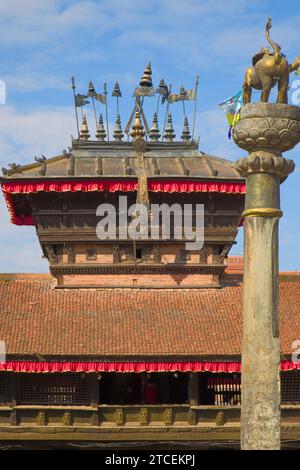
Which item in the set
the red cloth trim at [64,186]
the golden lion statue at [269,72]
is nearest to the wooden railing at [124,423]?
the red cloth trim at [64,186]

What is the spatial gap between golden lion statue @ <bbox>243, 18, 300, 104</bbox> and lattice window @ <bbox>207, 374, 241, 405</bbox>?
1658 cm

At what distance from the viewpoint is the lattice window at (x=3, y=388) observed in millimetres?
25469

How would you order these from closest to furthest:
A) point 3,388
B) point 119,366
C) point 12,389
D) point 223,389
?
1. point 119,366
2. point 12,389
3. point 3,388
4. point 223,389

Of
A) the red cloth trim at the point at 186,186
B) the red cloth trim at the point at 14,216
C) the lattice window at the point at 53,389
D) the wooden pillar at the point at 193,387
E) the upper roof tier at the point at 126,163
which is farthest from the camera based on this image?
the red cloth trim at the point at 14,216

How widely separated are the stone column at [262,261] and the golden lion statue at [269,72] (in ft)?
1.10

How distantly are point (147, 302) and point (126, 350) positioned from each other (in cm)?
301

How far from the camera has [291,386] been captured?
26.4 metres

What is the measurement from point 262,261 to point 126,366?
1403cm

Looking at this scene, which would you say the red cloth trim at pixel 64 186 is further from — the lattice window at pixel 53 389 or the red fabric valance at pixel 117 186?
the lattice window at pixel 53 389

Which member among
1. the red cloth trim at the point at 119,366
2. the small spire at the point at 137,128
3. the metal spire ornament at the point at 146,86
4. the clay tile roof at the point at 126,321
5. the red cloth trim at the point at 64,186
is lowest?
the red cloth trim at the point at 119,366

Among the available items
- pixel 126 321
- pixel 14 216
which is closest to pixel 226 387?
pixel 126 321

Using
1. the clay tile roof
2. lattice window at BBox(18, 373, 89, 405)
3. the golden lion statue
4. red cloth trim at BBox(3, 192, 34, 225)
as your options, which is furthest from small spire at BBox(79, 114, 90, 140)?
the golden lion statue

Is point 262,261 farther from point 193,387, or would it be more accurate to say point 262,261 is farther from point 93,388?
point 93,388

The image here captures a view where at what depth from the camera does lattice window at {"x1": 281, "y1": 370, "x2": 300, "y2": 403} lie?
1037 inches
